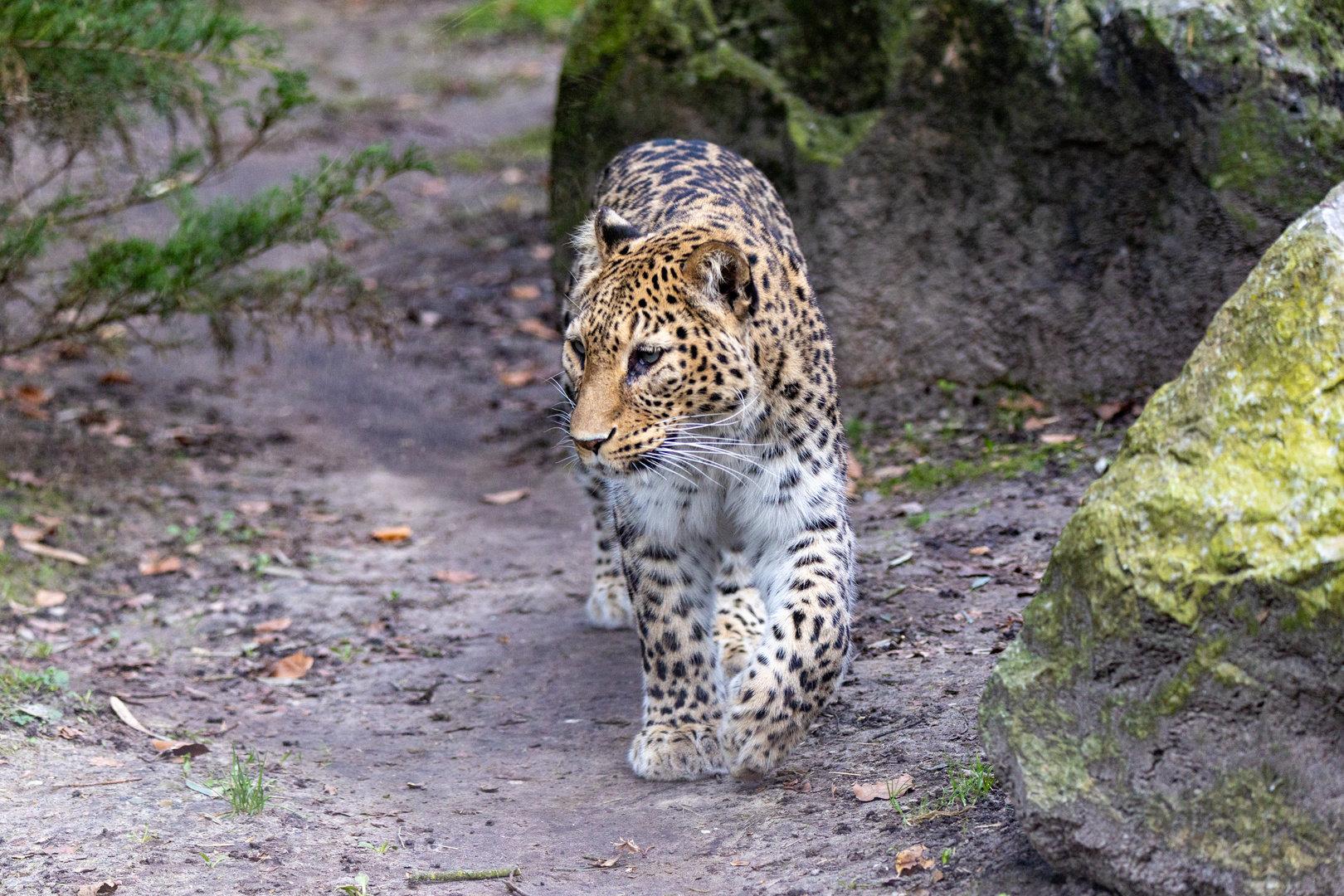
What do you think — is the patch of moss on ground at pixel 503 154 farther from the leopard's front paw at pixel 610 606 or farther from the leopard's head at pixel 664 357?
the leopard's head at pixel 664 357

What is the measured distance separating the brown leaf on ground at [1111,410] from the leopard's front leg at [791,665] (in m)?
3.28

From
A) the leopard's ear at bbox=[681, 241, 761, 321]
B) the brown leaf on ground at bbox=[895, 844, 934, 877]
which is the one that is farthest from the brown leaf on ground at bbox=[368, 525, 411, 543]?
the brown leaf on ground at bbox=[895, 844, 934, 877]

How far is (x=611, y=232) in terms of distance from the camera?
529 cm

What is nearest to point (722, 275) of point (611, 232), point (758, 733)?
point (611, 232)

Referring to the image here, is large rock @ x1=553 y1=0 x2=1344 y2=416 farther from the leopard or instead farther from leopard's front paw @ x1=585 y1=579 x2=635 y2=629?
the leopard

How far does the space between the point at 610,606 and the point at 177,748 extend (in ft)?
7.27

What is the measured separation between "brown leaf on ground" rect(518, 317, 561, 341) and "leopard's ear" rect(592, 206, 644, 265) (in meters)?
6.00

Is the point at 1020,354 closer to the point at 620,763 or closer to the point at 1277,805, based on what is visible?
the point at 620,763

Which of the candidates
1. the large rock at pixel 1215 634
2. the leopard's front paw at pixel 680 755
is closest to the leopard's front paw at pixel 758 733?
the leopard's front paw at pixel 680 755

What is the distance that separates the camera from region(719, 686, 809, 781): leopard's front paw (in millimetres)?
4902

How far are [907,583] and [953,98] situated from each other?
320 cm

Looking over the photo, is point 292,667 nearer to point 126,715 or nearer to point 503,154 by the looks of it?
point 126,715

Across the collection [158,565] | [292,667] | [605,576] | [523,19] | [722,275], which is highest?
[722,275]

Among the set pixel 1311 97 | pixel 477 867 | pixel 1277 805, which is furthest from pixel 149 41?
pixel 1277 805
